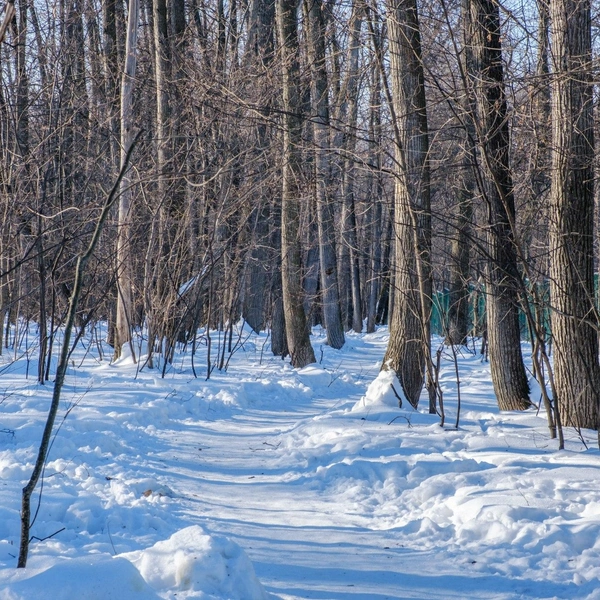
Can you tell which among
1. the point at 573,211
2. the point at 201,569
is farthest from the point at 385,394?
the point at 201,569

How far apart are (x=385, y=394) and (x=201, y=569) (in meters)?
4.81

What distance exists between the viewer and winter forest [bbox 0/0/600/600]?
138 inches

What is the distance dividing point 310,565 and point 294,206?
30.8 ft

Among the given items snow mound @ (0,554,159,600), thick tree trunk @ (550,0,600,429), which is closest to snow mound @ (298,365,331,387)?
thick tree trunk @ (550,0,600,429)

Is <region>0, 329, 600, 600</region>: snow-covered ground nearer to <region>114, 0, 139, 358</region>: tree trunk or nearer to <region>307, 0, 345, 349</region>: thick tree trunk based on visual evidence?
<region>114, 0, 139, 358</region>: tree trunk

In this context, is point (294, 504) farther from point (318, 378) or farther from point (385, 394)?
point (318, 378)

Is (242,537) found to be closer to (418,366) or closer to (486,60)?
(418,366)

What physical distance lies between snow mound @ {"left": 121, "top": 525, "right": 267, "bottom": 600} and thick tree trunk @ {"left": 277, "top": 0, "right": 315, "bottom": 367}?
29.4 feet

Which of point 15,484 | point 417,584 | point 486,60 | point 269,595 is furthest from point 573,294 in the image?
point 15,484

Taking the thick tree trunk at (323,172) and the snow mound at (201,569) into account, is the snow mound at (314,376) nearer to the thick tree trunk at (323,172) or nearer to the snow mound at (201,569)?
the thick tree trunk at (323,172)

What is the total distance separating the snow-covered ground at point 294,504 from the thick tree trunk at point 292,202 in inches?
188

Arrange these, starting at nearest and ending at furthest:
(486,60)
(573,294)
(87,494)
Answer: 1. (87,494)
2. (573,294)
3. (486,60)

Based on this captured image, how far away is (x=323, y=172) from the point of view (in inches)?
564

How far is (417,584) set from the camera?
3.45 m
